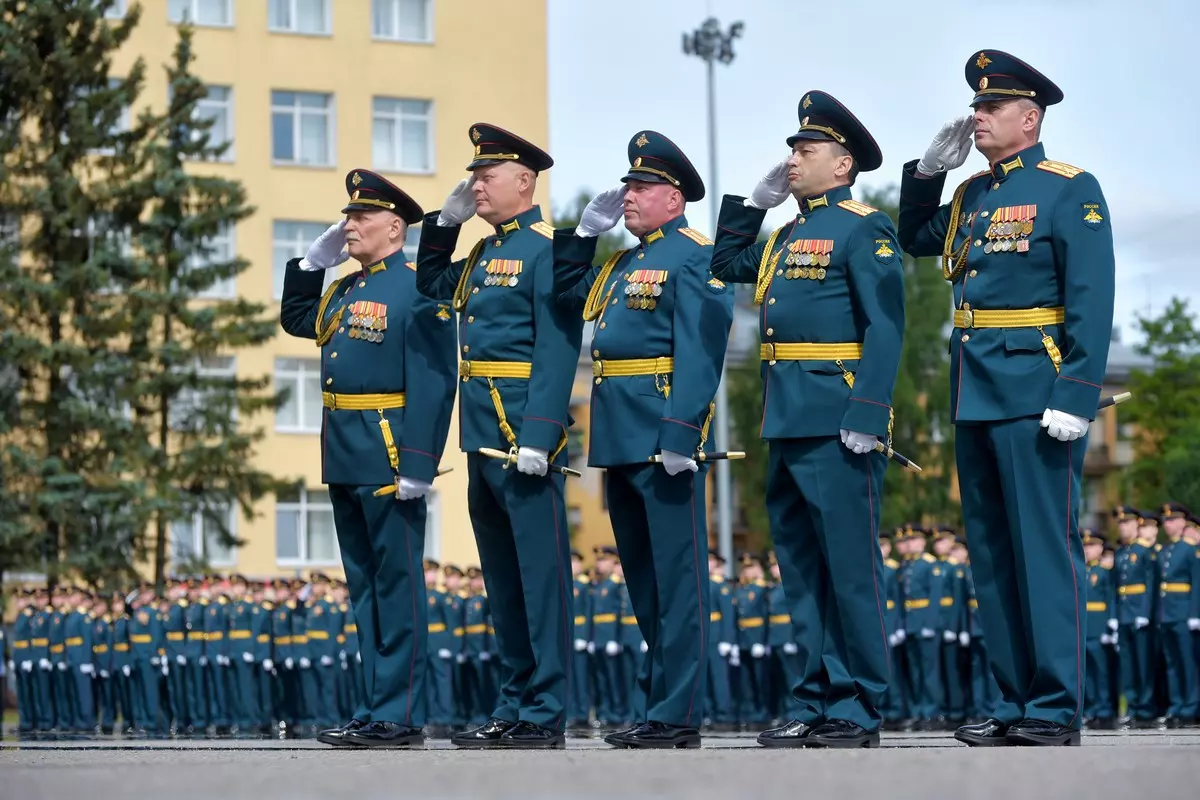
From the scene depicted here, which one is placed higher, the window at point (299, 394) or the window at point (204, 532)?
the window at point (299, 394)

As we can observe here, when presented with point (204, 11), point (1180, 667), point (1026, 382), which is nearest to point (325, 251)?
point (1026, 382)

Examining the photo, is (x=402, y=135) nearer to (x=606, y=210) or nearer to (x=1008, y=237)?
(x=606, y=210)

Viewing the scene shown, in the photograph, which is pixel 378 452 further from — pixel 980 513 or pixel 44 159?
pixel 44 159

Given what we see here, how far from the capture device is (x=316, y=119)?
41.1 meters

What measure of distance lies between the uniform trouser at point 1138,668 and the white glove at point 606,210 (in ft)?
34.9

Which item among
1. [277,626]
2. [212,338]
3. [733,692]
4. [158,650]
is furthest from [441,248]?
[212,338]

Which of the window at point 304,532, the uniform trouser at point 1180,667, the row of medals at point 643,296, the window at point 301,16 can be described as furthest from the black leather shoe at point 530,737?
the window at point 301,16

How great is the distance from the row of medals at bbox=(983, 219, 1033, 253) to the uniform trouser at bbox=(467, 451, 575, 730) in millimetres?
2180

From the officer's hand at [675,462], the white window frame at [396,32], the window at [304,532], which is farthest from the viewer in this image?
the white window frame at [396,32]

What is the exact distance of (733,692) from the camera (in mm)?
22500

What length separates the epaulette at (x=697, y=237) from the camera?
8516 millimetres

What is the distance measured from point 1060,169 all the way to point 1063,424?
1.01 metres

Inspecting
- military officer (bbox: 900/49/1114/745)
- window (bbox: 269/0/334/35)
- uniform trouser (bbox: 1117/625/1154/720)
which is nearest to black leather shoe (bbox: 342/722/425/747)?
military officer (bbox: 900/49/1114/745)

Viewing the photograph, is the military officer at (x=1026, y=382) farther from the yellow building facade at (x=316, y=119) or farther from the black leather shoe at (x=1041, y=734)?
the yellow building facade at (x=316, y=119)
